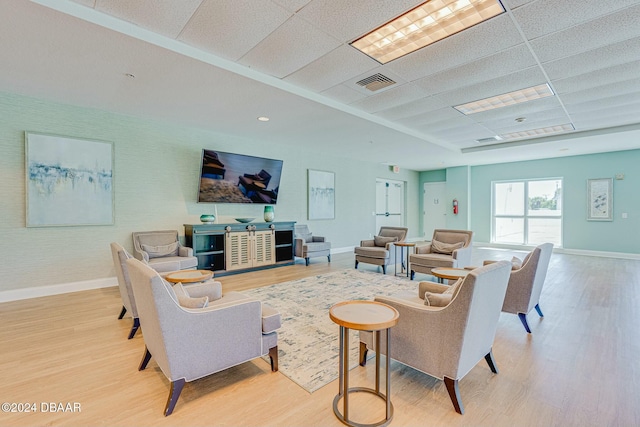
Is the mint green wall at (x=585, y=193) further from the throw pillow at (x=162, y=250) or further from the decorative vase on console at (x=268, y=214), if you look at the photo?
the throw pillow at (x=162, y=250)

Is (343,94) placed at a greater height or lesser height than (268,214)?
greater

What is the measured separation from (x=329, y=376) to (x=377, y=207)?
27.0ft

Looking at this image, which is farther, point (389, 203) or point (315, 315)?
point (389, 203)

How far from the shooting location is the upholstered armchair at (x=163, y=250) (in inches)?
183

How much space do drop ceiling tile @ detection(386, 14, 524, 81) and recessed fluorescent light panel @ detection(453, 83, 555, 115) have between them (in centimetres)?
149

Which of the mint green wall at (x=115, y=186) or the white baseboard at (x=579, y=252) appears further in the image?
the white baseboard at (x=579, y=252)

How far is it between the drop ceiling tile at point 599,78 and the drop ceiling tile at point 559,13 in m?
1.38

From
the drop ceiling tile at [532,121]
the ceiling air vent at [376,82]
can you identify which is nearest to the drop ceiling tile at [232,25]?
the ceiling air vent at [376,82]

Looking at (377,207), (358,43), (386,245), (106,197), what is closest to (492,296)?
(358,43)

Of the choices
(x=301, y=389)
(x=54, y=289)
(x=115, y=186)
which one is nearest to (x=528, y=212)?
(x=301, y=389)

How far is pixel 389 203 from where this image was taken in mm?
10688

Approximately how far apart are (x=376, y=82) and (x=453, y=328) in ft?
10.3

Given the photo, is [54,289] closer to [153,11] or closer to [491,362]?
[153,11]

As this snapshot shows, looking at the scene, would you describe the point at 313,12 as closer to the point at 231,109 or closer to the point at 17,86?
the point at 231,109
